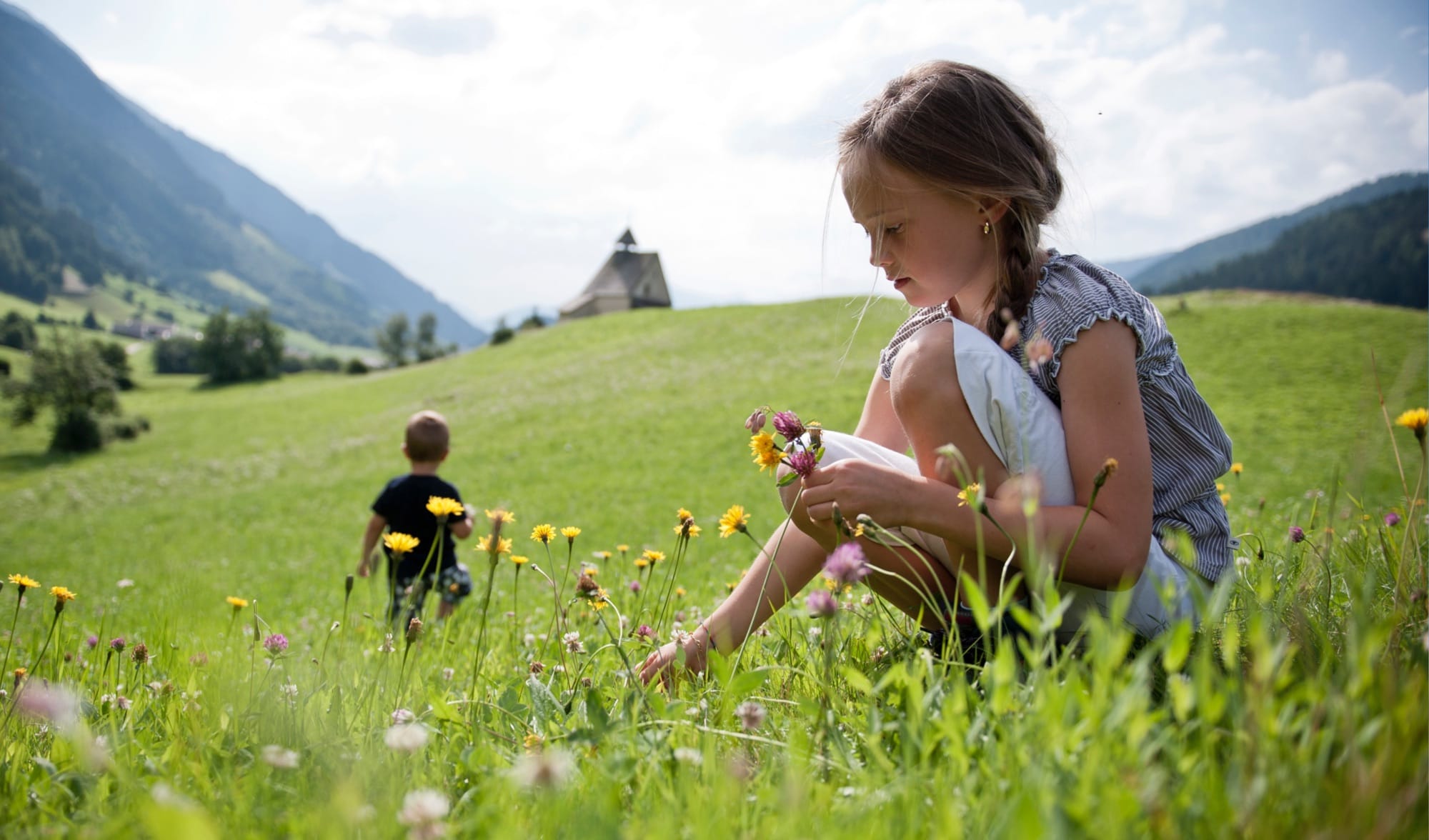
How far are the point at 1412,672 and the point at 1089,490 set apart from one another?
596mm

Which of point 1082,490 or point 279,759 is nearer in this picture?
point 279,759

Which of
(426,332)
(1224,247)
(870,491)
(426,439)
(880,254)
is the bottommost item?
(426,439)

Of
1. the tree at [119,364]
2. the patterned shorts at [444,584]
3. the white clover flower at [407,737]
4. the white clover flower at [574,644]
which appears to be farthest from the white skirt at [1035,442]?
the tree at [119,364]

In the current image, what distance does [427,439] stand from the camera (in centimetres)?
474

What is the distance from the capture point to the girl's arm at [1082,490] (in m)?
1.54

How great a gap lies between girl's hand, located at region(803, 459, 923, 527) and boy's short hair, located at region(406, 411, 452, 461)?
361cm

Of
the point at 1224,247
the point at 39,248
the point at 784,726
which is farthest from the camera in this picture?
the point at 1224,247

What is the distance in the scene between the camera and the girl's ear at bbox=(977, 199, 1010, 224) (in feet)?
6.31

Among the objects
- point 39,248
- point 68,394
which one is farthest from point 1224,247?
point 39,248

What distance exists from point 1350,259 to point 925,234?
73779 mm

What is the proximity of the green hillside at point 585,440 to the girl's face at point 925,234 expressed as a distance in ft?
3.21

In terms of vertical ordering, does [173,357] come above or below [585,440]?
below

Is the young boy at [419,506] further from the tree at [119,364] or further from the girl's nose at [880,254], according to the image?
the tree at [119,364]

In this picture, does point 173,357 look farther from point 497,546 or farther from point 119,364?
point 497,546
